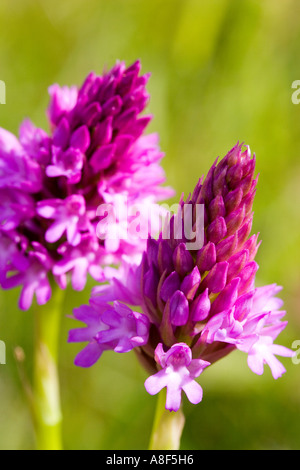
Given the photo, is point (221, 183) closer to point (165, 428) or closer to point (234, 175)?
point (234, 175)

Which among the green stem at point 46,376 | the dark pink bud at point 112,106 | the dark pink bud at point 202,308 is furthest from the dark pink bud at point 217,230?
the green stem at point 46,376

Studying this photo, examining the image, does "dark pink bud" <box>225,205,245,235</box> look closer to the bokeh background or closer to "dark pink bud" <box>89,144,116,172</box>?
"dark pink bud" <box>89,144,116,172</box>

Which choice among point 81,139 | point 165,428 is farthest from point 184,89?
point 165,428

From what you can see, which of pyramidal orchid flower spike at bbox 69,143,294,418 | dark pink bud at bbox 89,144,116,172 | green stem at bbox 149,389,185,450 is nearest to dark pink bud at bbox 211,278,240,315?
pyramidal orchid flower spike at bbox 69,143,294,418

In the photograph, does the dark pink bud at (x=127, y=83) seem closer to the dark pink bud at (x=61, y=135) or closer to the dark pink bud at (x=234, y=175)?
the dark pink bud at (x=61, y=135)

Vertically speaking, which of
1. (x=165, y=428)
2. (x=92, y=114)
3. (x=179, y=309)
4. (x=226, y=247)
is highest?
(x=92, y=114)

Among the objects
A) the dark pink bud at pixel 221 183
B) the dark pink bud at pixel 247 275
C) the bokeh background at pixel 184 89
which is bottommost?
the dark pink bud at pixel 247 275

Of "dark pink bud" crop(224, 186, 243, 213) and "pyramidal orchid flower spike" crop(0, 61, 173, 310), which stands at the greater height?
"pyramidal orchid flower spike" crop(0, 61, 173, 310)
